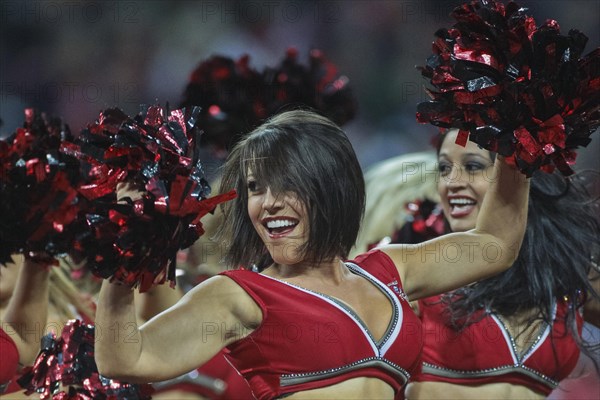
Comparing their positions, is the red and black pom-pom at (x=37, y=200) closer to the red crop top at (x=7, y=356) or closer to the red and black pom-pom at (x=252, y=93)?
the red crop top at (x=7, y=356)

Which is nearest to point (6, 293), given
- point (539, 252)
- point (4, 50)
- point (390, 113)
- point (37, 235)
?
point (37, 235)

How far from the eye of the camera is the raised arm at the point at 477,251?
2705 millimetres

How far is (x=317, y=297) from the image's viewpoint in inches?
96.3

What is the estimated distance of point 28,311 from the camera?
3.17m

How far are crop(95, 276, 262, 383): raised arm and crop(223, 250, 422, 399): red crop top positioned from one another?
0.04 meters

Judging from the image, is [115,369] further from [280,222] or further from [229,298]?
[280,222]

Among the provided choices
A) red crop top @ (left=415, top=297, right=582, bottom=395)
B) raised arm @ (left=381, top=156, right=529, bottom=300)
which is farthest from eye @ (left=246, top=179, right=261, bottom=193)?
red crop top @ (left=415, top=297, right=582, bottom=395)

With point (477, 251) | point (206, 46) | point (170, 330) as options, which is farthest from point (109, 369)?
point (206, 46)

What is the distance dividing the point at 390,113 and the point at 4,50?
292cm

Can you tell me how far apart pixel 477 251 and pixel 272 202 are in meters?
0.63

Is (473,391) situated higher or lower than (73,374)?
lower

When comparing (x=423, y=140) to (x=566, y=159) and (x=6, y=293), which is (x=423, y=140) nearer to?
(x=6, y=293)

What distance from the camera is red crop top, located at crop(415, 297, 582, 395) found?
130 inches

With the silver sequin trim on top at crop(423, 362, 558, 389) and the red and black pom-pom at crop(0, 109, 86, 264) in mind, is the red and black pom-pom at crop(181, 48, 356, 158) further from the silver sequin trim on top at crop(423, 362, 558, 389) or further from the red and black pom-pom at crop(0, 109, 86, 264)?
the red and black pom-pom at crop(0, 109, 86, 264)
